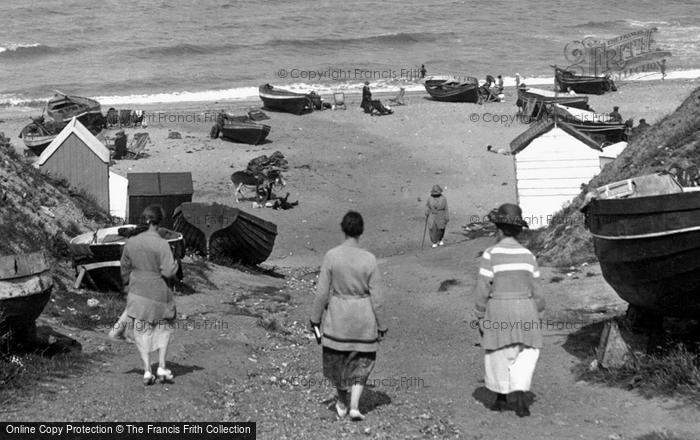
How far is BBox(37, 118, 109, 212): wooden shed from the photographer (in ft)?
66.2

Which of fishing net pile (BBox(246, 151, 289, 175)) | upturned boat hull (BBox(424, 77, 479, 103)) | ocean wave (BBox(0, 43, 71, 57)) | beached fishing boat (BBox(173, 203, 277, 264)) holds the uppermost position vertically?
beached fishing boat (BBox(173, 203, 277, 264))

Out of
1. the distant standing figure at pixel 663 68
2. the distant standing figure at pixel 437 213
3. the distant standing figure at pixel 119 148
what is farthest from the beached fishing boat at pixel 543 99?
the distant standing figure at pixel 437 213

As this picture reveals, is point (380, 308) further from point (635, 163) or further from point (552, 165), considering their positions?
point (552, 165)

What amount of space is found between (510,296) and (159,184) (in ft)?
41.5

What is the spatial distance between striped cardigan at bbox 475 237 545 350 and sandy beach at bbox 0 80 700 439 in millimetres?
754

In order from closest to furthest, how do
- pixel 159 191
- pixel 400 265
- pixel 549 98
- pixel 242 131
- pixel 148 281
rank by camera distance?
pixel 148 281, pixel 400 265, pixel 159 191, pixel 242 131, pixel 549 98

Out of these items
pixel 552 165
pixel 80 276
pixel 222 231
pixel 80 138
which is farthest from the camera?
pixel 552 165

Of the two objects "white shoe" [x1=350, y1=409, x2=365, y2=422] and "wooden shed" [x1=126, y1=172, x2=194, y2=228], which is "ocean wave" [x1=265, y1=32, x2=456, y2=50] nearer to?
"wooden shed" [x1=126, y1=172, x2=194, y2=228]

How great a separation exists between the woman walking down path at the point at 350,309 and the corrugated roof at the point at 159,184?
11.7 m

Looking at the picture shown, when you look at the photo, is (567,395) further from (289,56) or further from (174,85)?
(289,56)

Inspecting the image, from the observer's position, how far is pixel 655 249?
903cm

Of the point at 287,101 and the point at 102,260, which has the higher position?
the point at 102,260

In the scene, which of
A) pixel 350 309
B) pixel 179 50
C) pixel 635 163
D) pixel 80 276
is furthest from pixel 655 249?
→ pixel 179 50

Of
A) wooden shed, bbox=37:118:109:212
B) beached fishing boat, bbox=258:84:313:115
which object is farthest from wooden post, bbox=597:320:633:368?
beached fishing boat, bbox=258:84:313:115
